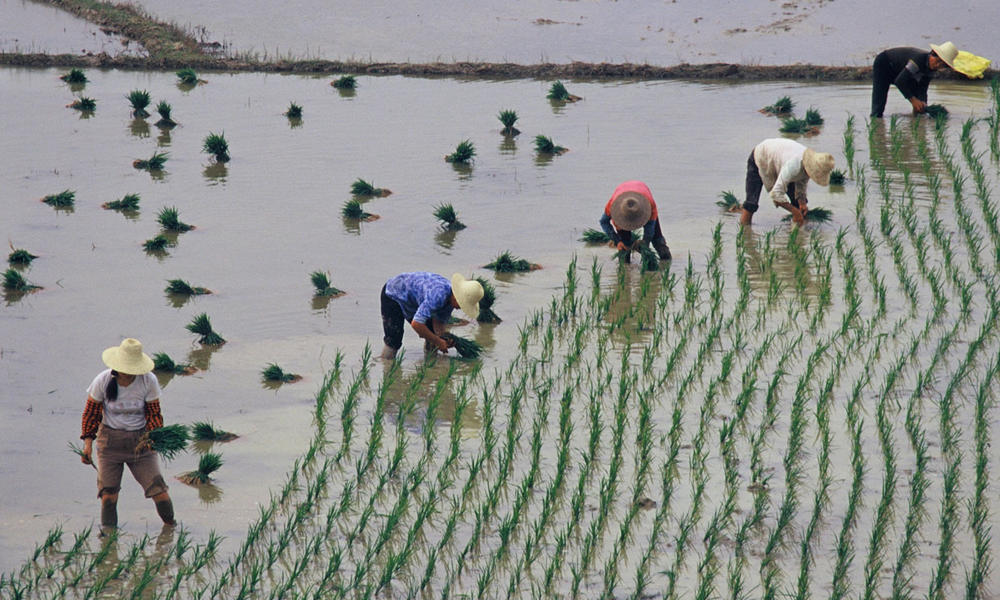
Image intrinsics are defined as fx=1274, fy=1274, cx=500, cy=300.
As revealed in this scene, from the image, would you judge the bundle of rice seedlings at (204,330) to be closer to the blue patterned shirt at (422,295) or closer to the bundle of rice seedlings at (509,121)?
the blue patterned shirt at (422,295)

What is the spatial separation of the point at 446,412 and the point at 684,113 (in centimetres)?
905

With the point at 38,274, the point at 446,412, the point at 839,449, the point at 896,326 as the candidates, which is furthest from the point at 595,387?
the point at 38,274

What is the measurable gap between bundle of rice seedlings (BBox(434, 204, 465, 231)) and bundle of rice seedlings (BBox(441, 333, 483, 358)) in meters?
3.14

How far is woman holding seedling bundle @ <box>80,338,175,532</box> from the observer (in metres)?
5.96

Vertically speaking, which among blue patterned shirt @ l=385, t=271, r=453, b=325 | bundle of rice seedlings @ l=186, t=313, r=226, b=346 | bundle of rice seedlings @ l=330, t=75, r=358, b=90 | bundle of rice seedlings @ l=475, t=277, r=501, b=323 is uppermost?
bundle of rice seedlings @ l=330, t=75, r=358, b=90

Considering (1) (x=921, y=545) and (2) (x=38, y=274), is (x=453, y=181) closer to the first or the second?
(2) (x=38, y=274)

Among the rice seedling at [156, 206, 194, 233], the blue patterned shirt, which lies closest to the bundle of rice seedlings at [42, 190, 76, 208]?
the rice seedling at [156, 206, 194, 233]

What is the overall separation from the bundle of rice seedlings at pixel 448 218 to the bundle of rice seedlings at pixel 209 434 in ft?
14.6

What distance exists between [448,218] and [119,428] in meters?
5.65

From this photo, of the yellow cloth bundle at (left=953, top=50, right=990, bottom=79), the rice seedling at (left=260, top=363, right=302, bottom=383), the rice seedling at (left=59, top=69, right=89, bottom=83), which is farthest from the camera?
the rice seedling at (left=59, top=69, right=89, bottom=83)

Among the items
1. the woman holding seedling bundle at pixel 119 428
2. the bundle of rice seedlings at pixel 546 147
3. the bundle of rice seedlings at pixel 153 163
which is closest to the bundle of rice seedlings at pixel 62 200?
the bundle of rice seedlings at pixel 153 163

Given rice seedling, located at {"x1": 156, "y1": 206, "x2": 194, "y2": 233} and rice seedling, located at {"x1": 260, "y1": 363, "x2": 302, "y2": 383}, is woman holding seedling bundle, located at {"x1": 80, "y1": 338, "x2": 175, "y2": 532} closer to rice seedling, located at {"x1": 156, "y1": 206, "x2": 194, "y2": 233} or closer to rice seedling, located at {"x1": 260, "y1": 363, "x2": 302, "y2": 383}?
rice seedling, located at {"x1": 260, "y1": 363, "x2": 302, "y2": 383}

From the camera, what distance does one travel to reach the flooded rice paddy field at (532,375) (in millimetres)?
5883

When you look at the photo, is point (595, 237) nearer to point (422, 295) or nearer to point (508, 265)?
point (508, 265)
